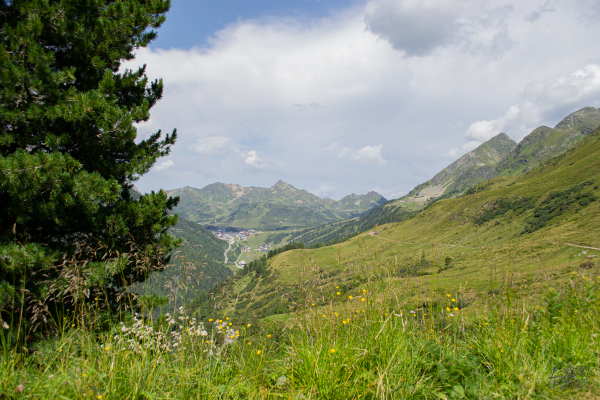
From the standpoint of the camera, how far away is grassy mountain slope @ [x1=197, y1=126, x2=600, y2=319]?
516cm

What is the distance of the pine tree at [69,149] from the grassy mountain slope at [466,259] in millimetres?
3521

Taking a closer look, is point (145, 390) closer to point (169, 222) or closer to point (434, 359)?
point (434, 359)

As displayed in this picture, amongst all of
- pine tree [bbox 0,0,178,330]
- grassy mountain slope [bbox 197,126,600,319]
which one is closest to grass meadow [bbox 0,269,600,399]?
grassy mountain slope [bbox 197,126,600,319]

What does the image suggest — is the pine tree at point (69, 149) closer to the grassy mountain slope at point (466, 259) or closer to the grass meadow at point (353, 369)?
the grass meadow at point (353, 369)

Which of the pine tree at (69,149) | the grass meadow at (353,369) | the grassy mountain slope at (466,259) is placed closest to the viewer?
the grass meadow at (353,369)

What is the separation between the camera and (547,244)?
75750 millimetres

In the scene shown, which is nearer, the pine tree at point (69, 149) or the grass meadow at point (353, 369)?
the grass meadow at point (353, 369)

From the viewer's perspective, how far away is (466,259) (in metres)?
86.1

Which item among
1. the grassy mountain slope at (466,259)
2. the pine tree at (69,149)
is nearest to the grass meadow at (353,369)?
the grassy mountain slope at (466,259)

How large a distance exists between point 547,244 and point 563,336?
98331mm

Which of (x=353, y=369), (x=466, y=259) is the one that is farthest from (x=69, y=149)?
(x=466, y=259)

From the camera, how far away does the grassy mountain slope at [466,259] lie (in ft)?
16.9

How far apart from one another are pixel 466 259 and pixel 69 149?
100658 millimetres

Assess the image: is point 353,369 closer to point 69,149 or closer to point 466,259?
point 69,149
